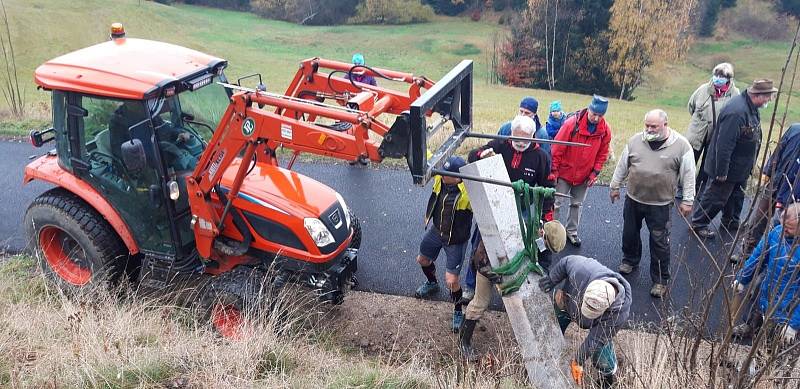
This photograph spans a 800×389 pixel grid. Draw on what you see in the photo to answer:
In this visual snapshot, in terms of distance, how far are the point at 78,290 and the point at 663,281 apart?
16.3 ft

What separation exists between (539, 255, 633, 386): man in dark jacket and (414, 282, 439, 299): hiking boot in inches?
55.1

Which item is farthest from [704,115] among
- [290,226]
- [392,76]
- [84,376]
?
[84,376]

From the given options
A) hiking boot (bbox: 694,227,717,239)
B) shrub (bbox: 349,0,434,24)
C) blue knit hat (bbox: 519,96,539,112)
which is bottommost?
hiking boot (bbox: 694,227,717,239)

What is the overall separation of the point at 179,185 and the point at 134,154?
0.66 metres

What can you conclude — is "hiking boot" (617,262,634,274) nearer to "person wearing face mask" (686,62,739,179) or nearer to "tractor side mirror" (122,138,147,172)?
"person wearing face mask" (686,62,739,179)

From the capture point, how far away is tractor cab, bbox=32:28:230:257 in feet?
14.1

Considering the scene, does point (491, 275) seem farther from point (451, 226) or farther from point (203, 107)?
point (203, 107)

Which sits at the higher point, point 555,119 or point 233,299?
point 555,119

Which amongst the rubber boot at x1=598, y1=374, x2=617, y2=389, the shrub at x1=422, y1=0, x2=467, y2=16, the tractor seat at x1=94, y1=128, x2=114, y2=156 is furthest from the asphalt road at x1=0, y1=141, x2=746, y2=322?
the shrub at x1=422, y1=0, x2=467, y2=16

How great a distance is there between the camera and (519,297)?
4027 mm

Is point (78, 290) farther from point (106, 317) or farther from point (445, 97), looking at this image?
point (445, 97)

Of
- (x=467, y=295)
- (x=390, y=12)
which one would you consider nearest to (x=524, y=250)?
(x=467, y=295)

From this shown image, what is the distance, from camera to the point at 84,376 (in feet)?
11.2

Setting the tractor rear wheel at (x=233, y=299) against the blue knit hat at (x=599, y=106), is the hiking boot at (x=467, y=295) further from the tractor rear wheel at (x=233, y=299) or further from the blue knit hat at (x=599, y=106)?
the blue knit hat at (x=599, y=106)
